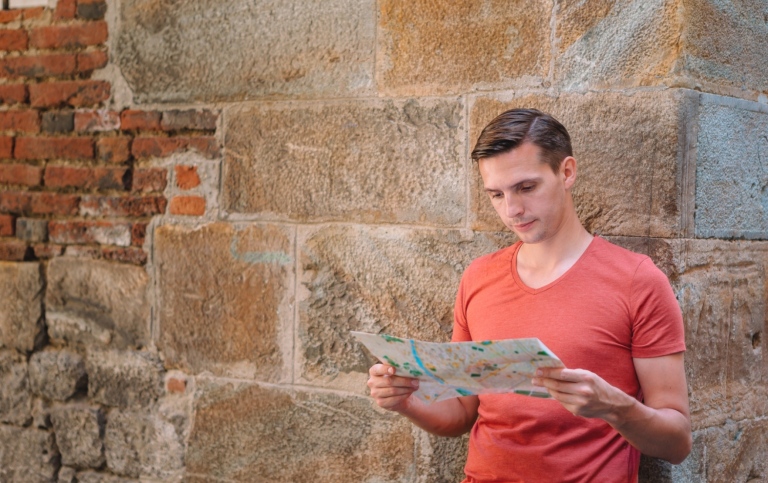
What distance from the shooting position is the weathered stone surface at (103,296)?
3146 mm

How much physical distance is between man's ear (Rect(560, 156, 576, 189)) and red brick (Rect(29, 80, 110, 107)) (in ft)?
6.20

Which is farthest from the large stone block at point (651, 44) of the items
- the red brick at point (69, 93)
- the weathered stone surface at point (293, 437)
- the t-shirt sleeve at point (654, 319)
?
the red brick at point (69, 93)

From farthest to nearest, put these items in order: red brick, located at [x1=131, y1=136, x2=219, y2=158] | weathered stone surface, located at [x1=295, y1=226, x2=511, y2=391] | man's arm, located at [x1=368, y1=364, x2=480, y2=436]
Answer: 1. red brick, located at [x1=131, y1=136, x2=219, y2=158]
2. weathered stone surface, located at [x1=295, y1=226, x2=511, y2=391]
3. man's arm, located at [x1=368, y1=364, x2=480, y2=436]

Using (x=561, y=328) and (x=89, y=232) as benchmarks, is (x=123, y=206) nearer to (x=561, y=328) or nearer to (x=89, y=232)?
(x=89, y=232)

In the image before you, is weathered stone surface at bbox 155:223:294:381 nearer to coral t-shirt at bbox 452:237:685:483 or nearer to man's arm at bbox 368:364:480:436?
man's arm at bbox 368:364:480:436

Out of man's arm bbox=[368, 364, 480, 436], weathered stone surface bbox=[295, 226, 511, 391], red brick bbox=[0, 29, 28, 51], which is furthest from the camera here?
red brick bbox=[0, 29, 28, 51]

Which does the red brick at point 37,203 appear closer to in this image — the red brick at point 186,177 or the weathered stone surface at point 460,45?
the red brick at point 186,177

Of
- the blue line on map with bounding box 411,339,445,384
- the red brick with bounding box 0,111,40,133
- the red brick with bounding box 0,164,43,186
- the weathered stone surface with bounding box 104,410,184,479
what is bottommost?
the weathered stone surface with bounding box 104,410,184,479

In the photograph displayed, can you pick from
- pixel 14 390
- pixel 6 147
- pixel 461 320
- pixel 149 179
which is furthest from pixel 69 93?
pixel 461 320

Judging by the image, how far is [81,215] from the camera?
3273 millimetres

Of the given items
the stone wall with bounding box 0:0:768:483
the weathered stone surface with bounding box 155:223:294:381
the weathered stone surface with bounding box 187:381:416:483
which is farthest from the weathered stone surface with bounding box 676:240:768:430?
the weathered stone surface with bounding box 155:223:294:381

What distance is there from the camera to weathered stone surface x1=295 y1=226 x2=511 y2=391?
265 cm

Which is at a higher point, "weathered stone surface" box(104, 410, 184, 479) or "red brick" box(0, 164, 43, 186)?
"red brick" box(0, 164, 43, 186)

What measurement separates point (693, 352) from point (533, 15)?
108 cm
